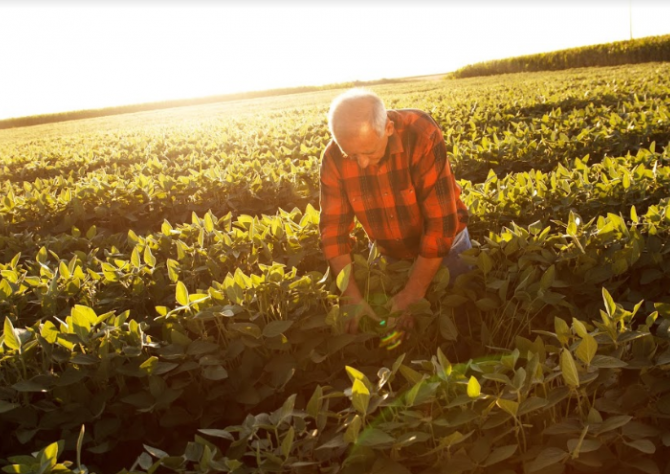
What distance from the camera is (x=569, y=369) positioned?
152 cm

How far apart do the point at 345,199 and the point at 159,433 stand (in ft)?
5.16

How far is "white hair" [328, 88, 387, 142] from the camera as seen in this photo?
245 centimetres

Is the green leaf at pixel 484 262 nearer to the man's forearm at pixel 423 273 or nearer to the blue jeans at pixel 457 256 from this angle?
the man's forearm at pixel 423 273

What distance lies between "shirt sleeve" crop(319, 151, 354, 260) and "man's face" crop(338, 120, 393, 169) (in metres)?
0.25

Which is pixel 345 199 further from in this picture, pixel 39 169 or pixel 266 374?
pixel 39 169

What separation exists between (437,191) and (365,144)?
53 cm

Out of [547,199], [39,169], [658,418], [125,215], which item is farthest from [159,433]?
[39,169]

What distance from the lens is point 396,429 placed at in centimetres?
166

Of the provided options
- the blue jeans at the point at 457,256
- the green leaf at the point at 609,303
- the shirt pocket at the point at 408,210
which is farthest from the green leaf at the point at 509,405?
the blue jeans at the point at 457,256

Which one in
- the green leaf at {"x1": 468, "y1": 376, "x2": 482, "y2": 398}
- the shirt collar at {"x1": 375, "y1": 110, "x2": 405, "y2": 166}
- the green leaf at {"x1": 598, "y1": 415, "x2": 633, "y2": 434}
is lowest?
the green leaf at {"x1": 598, "y1": 415, "x2": 633, "y2": 434}

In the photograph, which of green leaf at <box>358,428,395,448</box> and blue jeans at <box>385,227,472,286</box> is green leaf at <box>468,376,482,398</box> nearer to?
green leaf at <box>358,428,395,448</box>

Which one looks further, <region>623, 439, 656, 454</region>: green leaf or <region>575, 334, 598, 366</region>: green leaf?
<region>575, 334, 598, 366</region>: green leaf

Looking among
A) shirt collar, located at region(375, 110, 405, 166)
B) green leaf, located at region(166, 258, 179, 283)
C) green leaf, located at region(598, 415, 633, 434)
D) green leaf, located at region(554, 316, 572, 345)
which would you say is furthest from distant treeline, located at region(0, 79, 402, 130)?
green leaf, located at region(598, 415, 633, 434)

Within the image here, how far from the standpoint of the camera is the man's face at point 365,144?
2.48m
